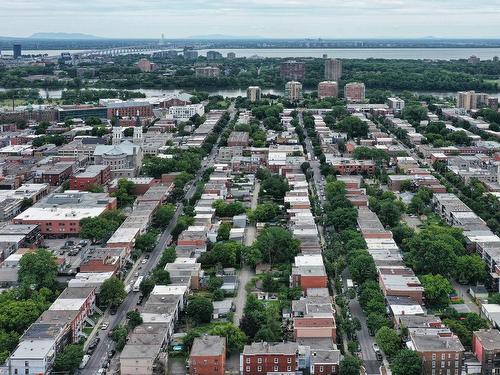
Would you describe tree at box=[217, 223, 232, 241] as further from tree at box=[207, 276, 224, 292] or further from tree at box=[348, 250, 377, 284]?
tree at box=[348, 250, 377, 284]

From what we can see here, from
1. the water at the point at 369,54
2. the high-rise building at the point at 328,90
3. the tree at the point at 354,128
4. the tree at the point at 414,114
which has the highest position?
the water at the point at 369,54

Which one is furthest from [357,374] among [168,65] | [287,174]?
[168,65]

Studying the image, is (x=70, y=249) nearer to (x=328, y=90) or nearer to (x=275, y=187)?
(x=275, y=187)

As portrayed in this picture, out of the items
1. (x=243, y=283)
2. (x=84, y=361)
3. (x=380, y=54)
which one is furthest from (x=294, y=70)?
(x=380, y=54)

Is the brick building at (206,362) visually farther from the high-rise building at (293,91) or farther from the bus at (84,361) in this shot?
the high-rise building at (293,91)

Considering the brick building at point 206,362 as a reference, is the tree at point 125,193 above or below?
above

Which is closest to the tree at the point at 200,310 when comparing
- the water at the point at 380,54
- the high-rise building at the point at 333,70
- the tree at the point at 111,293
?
the tree at the point at 111,293
